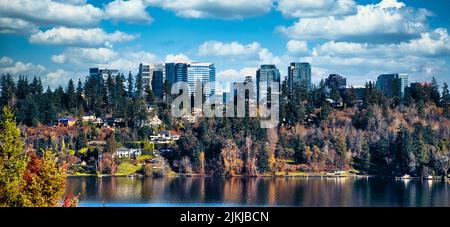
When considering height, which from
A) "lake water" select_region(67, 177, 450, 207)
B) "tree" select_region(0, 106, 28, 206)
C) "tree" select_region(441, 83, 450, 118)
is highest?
"tree" select_region(441, 83, 450, 118)

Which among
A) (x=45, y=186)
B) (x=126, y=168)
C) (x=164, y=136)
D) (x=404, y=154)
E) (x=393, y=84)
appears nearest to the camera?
(x=45, y=186)

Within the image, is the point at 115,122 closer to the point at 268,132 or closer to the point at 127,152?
the point at 127,152

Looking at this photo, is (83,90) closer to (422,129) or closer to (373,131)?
(373,131)

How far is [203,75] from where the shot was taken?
17547 mm

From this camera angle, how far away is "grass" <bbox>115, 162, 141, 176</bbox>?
18328mm

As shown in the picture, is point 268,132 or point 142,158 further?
point 268,132

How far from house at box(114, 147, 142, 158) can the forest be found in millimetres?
257

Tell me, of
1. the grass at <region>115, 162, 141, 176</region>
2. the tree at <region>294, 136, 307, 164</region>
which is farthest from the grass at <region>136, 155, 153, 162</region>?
the tree at <region>294, 136, 307, 164</region>

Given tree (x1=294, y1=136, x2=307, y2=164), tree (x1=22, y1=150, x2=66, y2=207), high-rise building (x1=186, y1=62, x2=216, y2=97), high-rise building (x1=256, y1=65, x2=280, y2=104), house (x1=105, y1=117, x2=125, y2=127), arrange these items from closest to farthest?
tree (x1=22, y1=150, x2=66, y2=207) < high-rise building (x1=186, y1=62, x2=216, y2=97) < tree (x1=294, y1=136, x2=307, y2=164) < high-rise building (x1=256, y1=65, x2=280, y2=104) < house (x1=105, y1=117, x2=125, y2=127)

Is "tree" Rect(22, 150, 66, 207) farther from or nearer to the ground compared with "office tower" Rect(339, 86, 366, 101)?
nearer to the ground

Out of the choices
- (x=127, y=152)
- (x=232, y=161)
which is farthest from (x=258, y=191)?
(x=127, y=152)

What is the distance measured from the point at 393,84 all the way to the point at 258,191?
30.7ft

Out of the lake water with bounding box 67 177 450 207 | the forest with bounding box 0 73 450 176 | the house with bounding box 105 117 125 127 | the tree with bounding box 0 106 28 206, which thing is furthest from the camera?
the house with bounding box 105 117 125 127

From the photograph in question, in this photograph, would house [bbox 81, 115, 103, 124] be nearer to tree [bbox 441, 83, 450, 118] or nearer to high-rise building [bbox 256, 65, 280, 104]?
high-rise building [bbox 256, 65, 280, 104]
